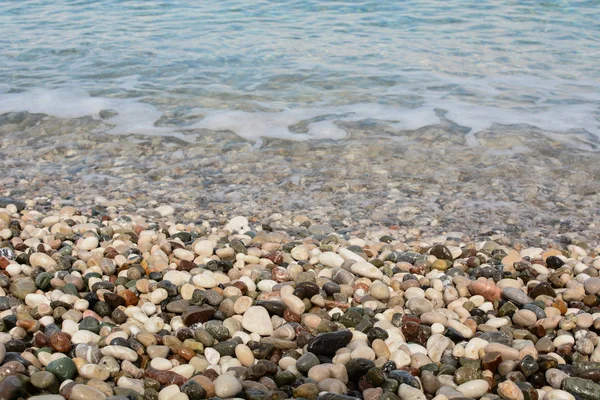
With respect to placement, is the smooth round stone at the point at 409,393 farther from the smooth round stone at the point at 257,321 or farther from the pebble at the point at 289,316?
the smooth round stone at the point at 257,321

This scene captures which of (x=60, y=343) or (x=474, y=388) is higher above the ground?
(x=60, y=343)

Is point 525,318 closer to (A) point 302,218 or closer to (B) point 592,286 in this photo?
(B) point 592,286

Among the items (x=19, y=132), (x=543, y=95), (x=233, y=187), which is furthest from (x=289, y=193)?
(x=543, y=95)

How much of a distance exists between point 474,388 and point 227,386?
97 cm

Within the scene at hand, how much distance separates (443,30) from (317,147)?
17.9ft

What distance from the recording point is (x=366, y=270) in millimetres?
3396

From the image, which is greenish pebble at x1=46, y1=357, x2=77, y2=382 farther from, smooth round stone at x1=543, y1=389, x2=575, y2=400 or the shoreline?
the shoreline

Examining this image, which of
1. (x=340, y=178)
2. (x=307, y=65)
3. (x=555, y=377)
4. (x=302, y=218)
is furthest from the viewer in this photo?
(x=307, y=65)

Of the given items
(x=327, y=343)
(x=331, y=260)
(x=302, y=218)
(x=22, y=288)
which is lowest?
(x=302, y=218)

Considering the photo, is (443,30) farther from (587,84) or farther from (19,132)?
(19,132)

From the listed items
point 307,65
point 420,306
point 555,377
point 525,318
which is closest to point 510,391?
point 555,377

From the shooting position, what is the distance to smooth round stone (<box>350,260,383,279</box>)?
11.1ft

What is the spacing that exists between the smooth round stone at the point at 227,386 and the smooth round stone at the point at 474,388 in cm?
87

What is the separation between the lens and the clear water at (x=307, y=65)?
6645 mm
